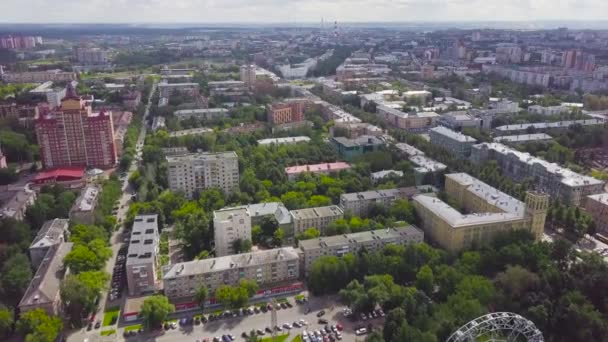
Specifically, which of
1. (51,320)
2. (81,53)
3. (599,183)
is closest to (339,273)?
(51,320)

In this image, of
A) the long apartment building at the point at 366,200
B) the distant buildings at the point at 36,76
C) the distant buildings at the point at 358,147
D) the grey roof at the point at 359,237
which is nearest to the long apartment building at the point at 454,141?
the distant buildings at the point at 358,147

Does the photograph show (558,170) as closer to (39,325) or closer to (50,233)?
(39,325)

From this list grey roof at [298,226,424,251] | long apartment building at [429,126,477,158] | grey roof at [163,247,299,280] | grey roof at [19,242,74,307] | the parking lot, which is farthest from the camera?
long apartment building at [429,126,477,158]

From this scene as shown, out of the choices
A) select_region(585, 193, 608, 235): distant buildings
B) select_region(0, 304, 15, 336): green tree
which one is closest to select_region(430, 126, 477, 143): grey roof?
select_region(585, 193, 608, 235): distant buildings

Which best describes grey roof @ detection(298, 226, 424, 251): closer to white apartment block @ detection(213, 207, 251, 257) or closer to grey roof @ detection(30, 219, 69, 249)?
white apartment block @ detection(213, 207, 251, 257)

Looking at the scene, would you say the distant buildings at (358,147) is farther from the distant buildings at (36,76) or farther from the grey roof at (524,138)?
the distant buildings at (36,76)

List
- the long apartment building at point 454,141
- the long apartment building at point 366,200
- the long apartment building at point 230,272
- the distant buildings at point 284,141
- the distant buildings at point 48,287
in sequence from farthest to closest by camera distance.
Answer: the distant buildings at point 284,141 < the long apartment building at point 454,141 < the long apartment building at point 366,200 < the long apartment building at point 230,272 < the distant buildings at point 48,287

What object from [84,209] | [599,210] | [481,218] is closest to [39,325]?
[84,209]
